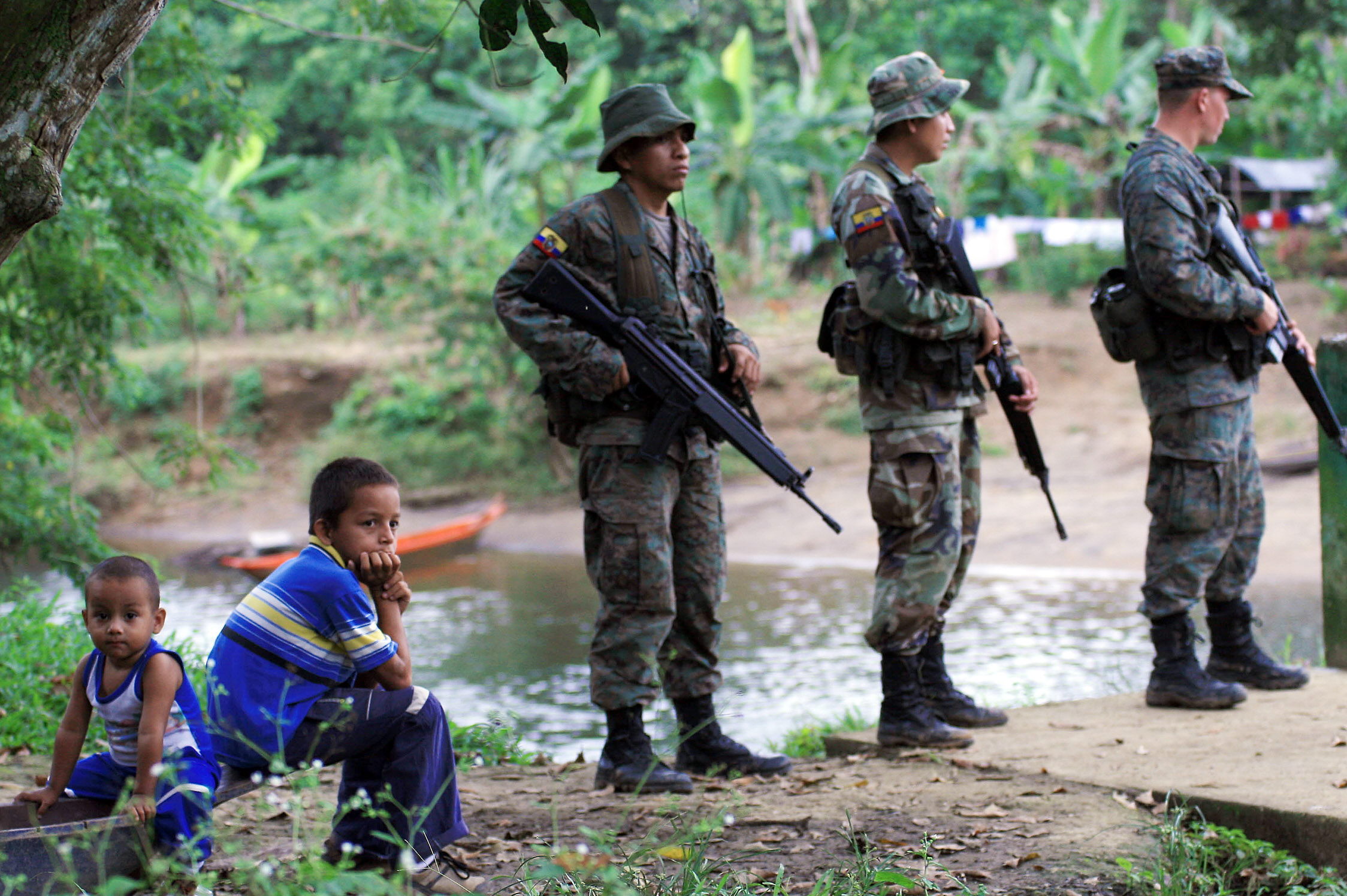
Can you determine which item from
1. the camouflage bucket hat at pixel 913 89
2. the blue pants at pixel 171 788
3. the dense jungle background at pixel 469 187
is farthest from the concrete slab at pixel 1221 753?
the dense jungle background at pixel 469 187

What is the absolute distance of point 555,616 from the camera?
30.4 feet

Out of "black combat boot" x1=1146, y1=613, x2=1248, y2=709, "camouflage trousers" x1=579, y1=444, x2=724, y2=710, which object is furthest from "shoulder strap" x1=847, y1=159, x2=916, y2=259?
"black combat boot" x1=1146, y1=613, x2=1248, y2=709

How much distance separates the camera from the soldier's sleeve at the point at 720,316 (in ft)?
13.1

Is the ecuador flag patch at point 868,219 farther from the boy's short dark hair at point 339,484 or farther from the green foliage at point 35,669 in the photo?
the green foliage at point 35,669

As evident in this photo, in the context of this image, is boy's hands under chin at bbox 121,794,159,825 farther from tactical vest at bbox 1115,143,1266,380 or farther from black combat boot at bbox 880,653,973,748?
tactical vest at bbox 1115,143,1266,380

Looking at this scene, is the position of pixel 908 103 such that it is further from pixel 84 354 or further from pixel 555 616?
pixel 555 616

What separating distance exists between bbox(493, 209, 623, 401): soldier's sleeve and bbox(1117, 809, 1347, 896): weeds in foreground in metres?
1.84

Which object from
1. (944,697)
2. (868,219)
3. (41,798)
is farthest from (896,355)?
(41,798)

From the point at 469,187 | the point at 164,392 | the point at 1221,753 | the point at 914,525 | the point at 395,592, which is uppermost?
the point at 469,187

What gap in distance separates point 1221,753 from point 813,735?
1576 mm

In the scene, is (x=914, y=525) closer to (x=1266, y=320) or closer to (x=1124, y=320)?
(x=1124, y=320)

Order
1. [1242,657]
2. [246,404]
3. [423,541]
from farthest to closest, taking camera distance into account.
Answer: [246,404], [423,541], [1242,657]

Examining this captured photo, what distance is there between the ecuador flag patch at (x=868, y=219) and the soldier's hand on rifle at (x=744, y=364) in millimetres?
500

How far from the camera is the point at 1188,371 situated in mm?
4207
